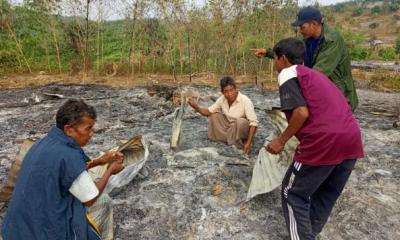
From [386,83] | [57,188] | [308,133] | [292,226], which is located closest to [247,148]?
[292,226]

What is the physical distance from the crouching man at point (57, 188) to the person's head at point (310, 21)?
196 centimetres

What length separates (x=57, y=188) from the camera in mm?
2008

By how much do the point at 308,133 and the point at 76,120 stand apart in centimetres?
141

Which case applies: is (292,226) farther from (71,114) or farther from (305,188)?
(71,114)

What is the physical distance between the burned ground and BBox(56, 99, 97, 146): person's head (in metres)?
1.15

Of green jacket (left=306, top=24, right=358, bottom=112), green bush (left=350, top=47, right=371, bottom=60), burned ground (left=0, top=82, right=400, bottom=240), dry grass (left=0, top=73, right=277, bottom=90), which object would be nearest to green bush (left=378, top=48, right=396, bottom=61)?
green bush (left=350, top=47, right=371, bottom=60)

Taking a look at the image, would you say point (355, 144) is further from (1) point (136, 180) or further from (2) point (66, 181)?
(1) point (136, 180)

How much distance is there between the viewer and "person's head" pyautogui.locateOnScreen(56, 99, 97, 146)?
212 cm

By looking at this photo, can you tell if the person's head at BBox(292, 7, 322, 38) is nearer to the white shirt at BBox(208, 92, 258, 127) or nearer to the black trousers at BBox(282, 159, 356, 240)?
the black trousers at BBox(282, 159, 356, 240)

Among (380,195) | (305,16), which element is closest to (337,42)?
(305,16)

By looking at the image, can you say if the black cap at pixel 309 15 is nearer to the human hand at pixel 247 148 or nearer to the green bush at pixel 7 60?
the human hand at pixel 247 148

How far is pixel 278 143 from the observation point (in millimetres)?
2549

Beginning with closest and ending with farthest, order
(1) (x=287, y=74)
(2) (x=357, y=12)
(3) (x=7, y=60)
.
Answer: (1) (x=287, y=74)
(3) (x=7, y=60)
(2) (x=357, y=12)

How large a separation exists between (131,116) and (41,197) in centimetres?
408
